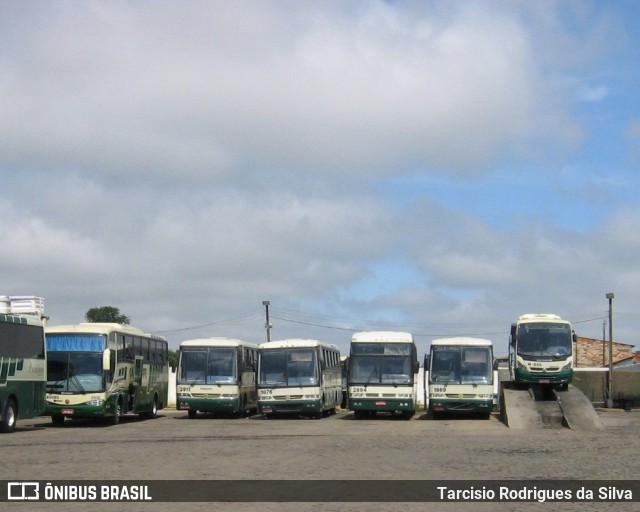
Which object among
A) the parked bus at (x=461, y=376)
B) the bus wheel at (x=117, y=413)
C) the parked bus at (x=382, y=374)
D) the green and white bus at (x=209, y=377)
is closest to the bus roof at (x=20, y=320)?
the bus wheel at (x=117, y=413)

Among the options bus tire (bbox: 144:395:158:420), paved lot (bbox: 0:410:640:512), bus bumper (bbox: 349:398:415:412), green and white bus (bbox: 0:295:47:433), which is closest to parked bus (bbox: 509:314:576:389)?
bus bumper (bbox: 349:398:415:412)

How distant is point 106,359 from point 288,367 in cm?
850

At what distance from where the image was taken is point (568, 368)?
38188mm

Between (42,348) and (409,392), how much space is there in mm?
13517

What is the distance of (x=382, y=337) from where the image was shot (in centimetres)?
3709

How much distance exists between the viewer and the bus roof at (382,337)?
3694 centimetres

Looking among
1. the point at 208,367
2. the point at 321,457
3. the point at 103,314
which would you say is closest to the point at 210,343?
the point at 208,367

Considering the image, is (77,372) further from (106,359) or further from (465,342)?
(465,342)

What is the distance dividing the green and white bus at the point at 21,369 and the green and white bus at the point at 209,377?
9219mm

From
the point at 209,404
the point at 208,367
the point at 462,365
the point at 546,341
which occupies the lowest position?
the point at 209,404

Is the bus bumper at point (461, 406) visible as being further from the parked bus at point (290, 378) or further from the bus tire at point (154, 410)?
the bus tire at point (154, 410)

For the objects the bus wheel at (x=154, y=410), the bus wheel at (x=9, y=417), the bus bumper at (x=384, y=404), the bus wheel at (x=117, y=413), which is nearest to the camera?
the bus wheel at (x=9, y=417)

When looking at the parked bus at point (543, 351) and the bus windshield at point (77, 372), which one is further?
the parked bus at point (543, 351)

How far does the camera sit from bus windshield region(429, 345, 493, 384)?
36.2 metres
